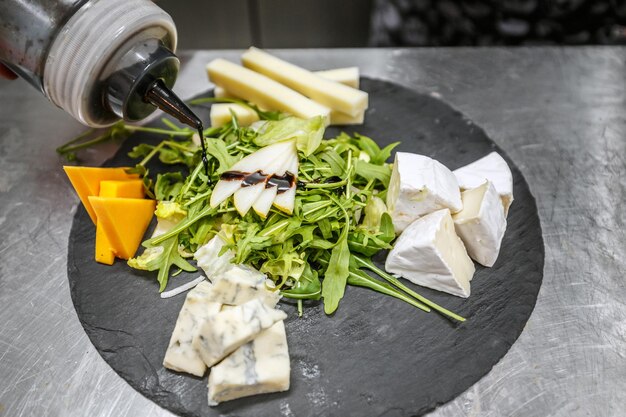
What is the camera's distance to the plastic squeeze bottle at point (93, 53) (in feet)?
5.18

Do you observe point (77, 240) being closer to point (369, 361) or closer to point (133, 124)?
point (133, 124)

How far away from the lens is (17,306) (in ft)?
5.54

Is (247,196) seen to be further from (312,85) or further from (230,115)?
(312,85)

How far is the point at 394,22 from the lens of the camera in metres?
2.85

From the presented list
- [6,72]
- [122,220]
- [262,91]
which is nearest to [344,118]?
[262,91]

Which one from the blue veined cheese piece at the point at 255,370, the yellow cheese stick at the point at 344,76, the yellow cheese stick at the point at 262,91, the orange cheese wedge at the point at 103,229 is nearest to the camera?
the blue veined cheese piece at the point at 255,370

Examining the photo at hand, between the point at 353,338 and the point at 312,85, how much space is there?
100 centimetres

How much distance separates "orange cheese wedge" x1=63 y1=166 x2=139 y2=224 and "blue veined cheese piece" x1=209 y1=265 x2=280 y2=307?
56 cm

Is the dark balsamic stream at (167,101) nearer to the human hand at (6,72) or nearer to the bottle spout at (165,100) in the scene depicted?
the bottle spout at (165,100)

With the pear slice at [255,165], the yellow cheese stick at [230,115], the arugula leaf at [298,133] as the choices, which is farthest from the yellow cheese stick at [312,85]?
the pear slice at [255,165]

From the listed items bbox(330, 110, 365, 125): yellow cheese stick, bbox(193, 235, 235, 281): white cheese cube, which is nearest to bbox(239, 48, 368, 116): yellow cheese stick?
bbox(330, 110, 365, 125): yellow cheese stick

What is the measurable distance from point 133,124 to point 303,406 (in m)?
1.32

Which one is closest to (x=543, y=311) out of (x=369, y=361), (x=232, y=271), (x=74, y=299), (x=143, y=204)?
(x=369, y=361)

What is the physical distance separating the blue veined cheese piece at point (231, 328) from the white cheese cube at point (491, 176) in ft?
2.46
